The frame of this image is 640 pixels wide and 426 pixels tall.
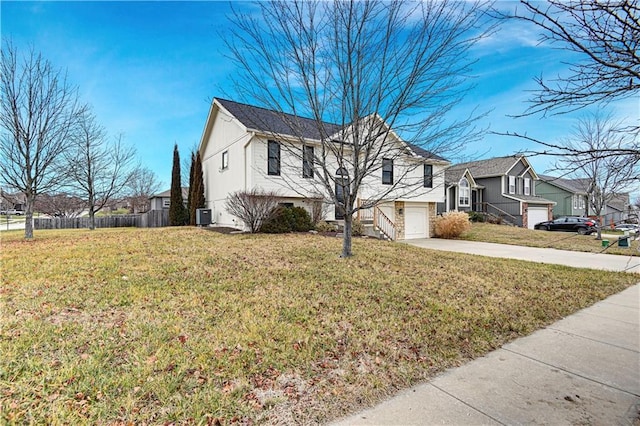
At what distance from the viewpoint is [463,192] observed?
26.8 meters

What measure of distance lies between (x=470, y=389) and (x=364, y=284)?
9.80 ft

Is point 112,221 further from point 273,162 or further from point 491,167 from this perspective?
point 491,167

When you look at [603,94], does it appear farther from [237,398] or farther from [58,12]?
[58,12]

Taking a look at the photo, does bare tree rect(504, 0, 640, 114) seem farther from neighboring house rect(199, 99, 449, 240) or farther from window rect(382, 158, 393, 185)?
window rect(382, 158, 393, 185)

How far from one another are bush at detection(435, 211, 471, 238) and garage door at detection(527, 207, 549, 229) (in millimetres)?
13270

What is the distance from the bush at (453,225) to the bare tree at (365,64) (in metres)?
11.6

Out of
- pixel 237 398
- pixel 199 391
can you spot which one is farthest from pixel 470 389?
pixel 199 391

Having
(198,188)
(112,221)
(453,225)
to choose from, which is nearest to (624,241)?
(453,225)

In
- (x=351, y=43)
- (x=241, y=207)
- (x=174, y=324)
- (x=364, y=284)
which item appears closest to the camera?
(x=174, y=324)

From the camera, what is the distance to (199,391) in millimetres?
2512

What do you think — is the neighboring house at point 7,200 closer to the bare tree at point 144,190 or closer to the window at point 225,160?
the window at point 225,160

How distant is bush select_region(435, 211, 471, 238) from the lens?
17484 millimetres

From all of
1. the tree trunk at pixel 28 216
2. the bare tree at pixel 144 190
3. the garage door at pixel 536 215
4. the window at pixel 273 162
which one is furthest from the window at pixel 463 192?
the bare tree at pixel 144 190

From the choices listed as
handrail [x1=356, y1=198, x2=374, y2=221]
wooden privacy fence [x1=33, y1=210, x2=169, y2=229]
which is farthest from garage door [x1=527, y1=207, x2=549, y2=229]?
wooden privacy fence [x1=33, y1=210, x2=169, y2=229]
